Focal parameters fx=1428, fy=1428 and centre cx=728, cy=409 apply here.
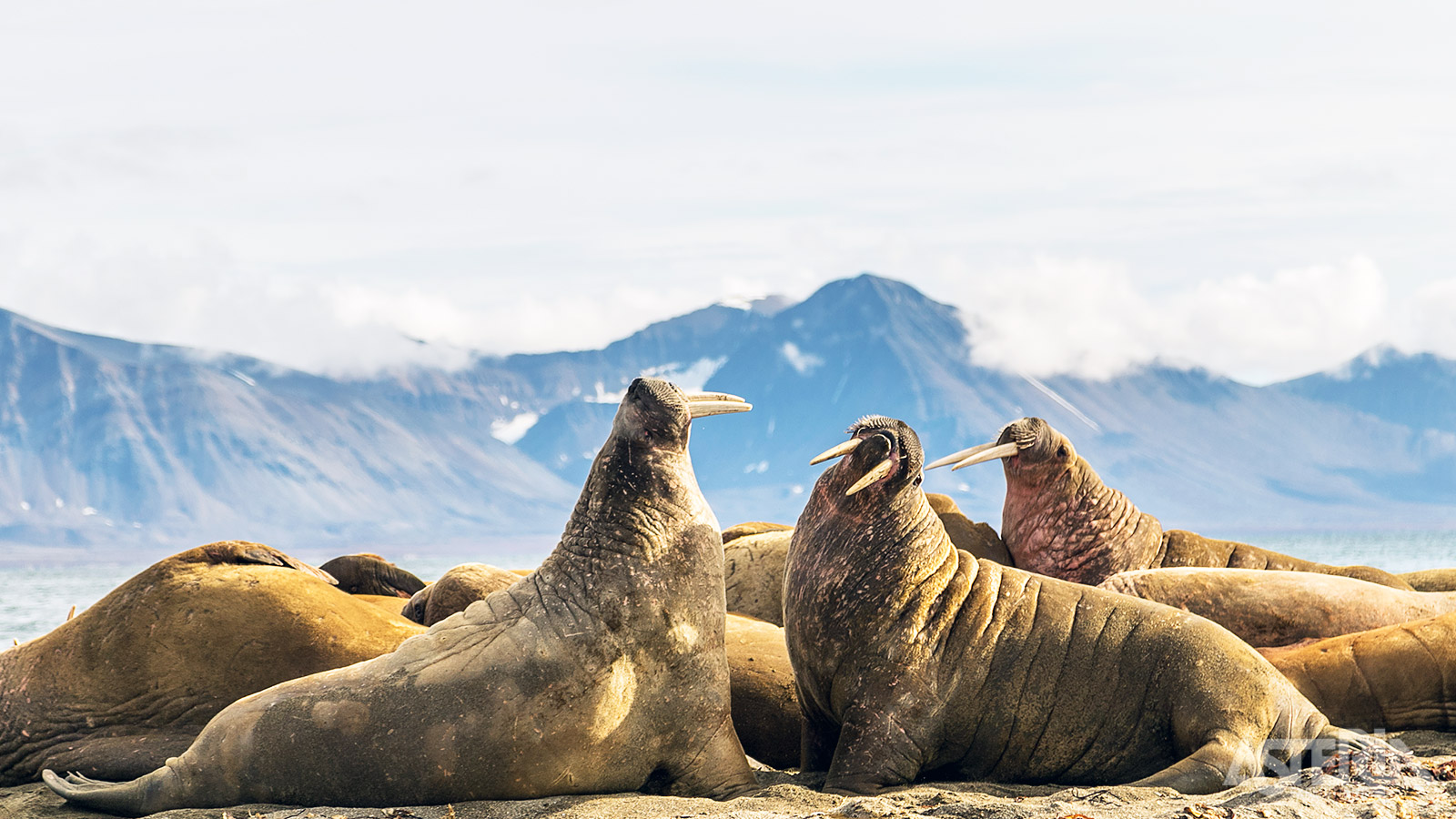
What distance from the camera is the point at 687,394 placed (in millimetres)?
6719

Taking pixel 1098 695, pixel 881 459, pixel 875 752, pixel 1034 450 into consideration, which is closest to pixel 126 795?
pixel 875 752

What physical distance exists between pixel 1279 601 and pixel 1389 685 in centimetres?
134

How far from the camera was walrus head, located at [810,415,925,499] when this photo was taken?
6.71 metres

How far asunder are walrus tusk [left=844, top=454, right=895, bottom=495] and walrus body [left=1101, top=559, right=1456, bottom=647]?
8.83 feet

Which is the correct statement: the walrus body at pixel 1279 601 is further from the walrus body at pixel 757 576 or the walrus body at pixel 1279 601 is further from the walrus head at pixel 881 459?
the walrus head at pixel 881 459

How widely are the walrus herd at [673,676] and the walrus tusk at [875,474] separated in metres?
0.02

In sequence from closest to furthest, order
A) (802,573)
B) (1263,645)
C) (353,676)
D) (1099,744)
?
(353,676), (1099,744), (802,573), (1263,645)

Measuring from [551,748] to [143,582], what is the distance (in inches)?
102

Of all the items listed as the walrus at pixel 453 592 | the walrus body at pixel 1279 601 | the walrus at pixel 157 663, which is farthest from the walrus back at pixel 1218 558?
the walrus at pixel 157 663

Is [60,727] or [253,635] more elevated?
[253,635]

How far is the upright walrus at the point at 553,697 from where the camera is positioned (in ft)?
18.9

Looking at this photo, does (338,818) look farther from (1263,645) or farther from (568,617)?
(1263,645)

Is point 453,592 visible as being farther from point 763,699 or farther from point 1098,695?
point 1098,695

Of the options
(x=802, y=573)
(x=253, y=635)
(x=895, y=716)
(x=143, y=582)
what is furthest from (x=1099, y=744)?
(x=143, y=582)
